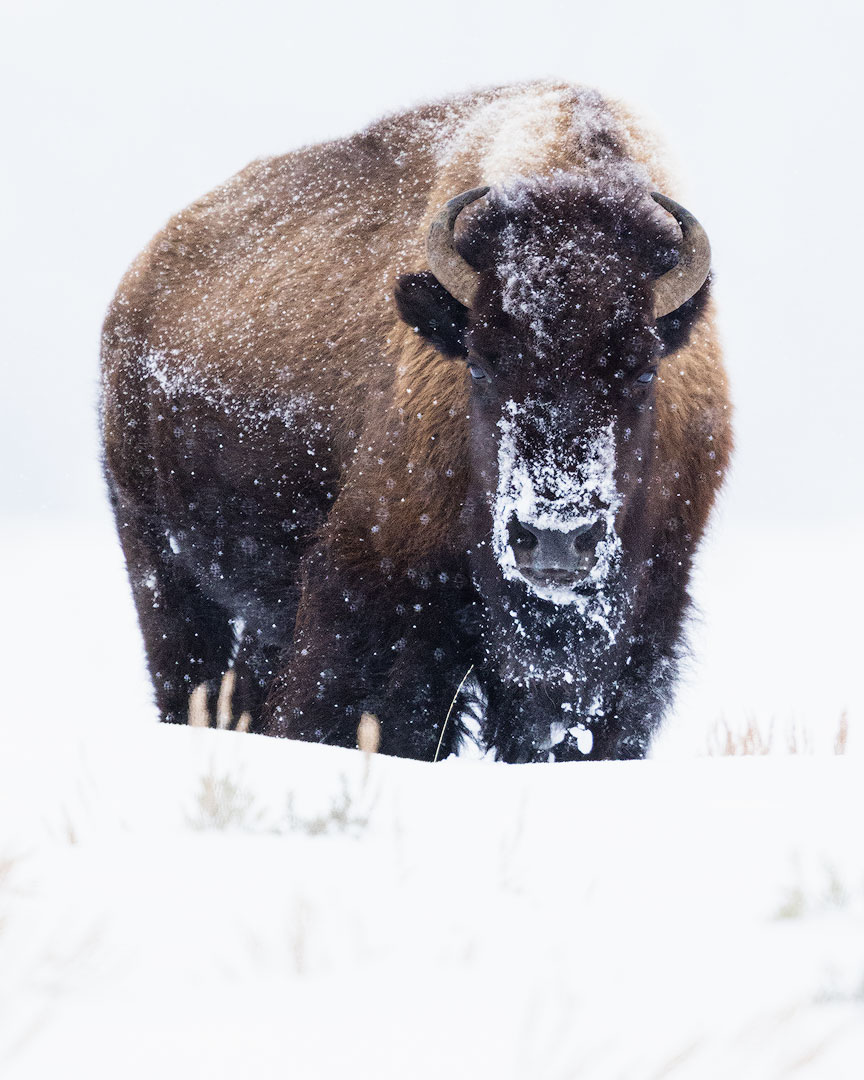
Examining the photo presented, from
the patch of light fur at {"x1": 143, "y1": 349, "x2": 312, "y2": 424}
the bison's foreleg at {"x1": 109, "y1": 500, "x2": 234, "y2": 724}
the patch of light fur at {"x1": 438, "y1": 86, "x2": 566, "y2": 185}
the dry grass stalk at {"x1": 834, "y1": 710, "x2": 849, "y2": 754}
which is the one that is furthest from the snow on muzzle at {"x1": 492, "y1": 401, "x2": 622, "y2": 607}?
the bison's foreleg at {"x1": 109, "y1": 500, "x2": 234, "y2": 724}

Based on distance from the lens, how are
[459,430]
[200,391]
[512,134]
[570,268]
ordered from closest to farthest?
[570,268] → [459,430] → [512,134] → [200,391]

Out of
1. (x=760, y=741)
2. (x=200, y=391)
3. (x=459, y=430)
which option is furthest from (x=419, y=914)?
(x=200, y=391)

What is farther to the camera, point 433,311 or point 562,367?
point 433,311

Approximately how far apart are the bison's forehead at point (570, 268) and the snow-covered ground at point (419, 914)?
180 cm

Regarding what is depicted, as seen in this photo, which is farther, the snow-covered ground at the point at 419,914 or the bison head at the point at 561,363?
the bison head at the point at 561,363

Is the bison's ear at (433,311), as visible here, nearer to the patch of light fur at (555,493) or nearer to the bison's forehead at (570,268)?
the bison's forehead at (570,268)

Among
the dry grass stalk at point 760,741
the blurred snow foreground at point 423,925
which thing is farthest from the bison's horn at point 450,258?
the blurred snow foreground at point 423,925

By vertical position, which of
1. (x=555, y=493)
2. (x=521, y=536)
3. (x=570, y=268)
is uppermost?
(x=570, y=268)

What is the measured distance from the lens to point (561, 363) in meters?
3.66

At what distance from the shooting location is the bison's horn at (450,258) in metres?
4.00

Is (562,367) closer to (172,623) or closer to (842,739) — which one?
(842,739)

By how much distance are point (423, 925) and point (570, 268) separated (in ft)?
9.30

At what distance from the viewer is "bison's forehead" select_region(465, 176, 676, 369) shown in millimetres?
3691

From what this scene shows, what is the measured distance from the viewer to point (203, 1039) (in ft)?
3.51
